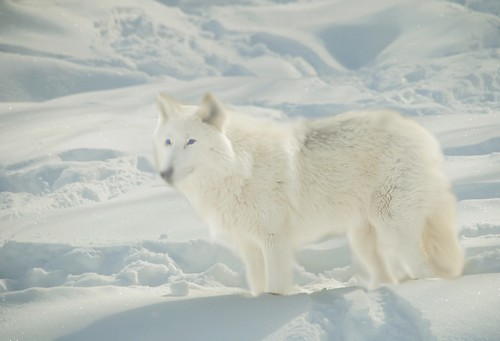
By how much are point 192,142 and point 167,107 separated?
30 centimetres

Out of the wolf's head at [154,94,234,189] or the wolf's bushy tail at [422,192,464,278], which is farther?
the wolf's bushy tail at [422,192,464,278]

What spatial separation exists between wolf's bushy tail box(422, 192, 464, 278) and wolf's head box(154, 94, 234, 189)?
1.45 metres

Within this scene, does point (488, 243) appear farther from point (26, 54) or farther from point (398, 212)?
point (26, 54)

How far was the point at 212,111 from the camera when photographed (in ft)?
11.9

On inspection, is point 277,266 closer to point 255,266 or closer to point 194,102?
point 255,266

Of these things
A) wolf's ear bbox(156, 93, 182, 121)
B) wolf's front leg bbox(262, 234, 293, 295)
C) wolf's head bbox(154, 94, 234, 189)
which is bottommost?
wolf's front leg bbox(262, 234, 293, 295)

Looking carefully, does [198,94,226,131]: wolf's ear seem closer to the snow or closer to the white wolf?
the white wolf

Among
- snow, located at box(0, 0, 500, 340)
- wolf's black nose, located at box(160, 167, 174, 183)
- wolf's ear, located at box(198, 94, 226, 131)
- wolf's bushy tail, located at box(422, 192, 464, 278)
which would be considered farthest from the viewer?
wolf's bushy tail, located at box(422, 192, 464, 278)

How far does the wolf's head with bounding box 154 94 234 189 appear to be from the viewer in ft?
11.6

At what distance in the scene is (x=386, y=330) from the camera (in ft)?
9.52

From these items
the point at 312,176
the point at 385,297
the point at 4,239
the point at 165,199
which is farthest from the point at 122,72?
the point at 385,297

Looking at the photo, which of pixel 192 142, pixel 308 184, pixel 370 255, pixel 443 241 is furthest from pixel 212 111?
pixel 443 241

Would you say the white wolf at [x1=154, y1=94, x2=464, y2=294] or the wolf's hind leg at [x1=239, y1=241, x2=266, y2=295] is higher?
the white wolf at [x1=154, y1=94, x2=464, y2=294]

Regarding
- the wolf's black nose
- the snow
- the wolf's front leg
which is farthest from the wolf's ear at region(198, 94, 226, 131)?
the snow
